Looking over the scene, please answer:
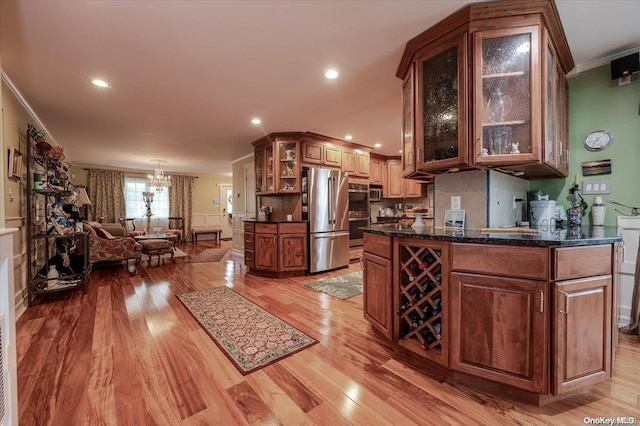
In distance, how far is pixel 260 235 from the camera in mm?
4352

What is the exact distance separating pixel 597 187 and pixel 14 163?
5.90 m

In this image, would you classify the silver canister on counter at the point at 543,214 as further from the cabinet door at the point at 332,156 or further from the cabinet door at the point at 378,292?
the cabinet door at the point at 332,156

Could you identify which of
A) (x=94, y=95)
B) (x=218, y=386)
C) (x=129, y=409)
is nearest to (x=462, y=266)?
(x=218, y=386)

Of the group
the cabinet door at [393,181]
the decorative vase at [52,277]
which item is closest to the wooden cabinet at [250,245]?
the decorative vase at [52,277]

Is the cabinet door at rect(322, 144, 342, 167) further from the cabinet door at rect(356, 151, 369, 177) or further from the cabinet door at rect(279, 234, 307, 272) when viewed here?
the cabinet door at rect(279, 234, 307, 272)

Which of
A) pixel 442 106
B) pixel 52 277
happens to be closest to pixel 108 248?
pixel 52 277

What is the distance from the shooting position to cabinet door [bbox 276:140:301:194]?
440 cm

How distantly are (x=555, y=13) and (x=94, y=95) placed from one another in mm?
4230

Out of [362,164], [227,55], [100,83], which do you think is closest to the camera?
[227,55]

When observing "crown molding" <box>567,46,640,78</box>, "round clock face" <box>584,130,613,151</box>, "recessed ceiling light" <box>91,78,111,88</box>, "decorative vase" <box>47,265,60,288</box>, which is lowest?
"decorative vase" <box>47,265,60,288</box>

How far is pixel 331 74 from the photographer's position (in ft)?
8.22

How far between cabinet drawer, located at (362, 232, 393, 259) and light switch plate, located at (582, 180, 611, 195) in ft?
6.88

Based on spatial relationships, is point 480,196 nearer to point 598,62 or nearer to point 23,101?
point 598,62

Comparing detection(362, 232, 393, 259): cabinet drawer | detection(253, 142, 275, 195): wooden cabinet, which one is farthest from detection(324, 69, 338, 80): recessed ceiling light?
detection(253, 142, 275, 195): wooden cabinet
